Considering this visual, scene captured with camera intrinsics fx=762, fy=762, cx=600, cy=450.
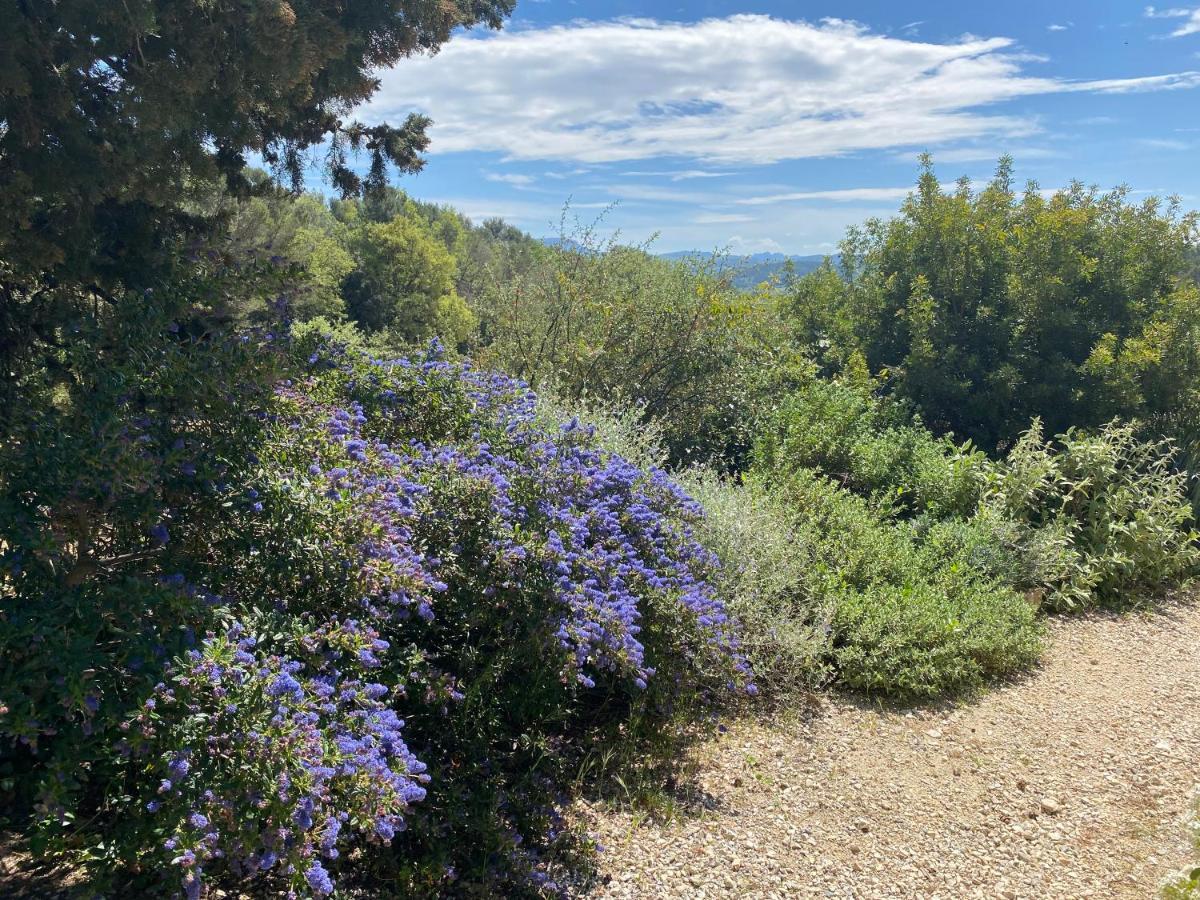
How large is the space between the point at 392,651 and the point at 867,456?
5130 millimetres

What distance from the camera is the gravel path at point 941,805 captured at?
2930 millimetres

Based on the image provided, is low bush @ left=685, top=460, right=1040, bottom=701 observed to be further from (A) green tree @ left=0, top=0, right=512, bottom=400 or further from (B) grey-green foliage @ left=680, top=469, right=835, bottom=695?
(A) green tree @ left=0, top=0, right=512, bottom=400

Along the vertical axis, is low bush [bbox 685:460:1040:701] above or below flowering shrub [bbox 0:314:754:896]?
below

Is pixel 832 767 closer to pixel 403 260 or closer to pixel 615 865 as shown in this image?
pixel 615 865

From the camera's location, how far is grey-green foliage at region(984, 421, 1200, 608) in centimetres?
603

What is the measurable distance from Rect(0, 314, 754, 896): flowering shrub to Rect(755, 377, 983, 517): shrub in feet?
10.2

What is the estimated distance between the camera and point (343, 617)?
2.66m

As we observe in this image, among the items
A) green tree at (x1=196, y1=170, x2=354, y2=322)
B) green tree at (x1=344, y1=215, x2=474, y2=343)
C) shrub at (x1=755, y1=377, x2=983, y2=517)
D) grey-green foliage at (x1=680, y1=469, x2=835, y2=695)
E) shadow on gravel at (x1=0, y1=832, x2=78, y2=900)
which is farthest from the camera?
green tree at (x1=344, y1=215, x2=474, y2=343)

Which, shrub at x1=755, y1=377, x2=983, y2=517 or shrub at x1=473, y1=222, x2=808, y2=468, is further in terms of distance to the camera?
shrub at x1=473, y1=222, x2=808, y2=468

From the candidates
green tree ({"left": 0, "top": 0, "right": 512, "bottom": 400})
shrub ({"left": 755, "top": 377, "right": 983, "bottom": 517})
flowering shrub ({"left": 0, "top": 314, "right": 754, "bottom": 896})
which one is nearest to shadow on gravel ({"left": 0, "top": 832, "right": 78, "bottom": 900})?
flowering shrub ({"left": 0, "top": 314, "right": 754, "bottom": 896})

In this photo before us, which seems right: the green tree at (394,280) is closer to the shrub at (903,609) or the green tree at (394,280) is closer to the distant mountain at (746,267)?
the distant mountain at (746,267)

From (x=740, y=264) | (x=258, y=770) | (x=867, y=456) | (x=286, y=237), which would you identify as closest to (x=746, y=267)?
(x=740, y=264)

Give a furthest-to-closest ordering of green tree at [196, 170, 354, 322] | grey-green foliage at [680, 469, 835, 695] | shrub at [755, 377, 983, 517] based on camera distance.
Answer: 1. shrub at [755, 377, 983, 517]
2. green tree at [196, 170, 354, 322]
3. grey-green foliage at [680, 469, 835, 695]

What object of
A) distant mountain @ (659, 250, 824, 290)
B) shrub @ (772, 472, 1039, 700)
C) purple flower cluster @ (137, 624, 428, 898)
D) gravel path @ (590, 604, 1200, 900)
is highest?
distant mountain @ (659, 250, 824, 290)
